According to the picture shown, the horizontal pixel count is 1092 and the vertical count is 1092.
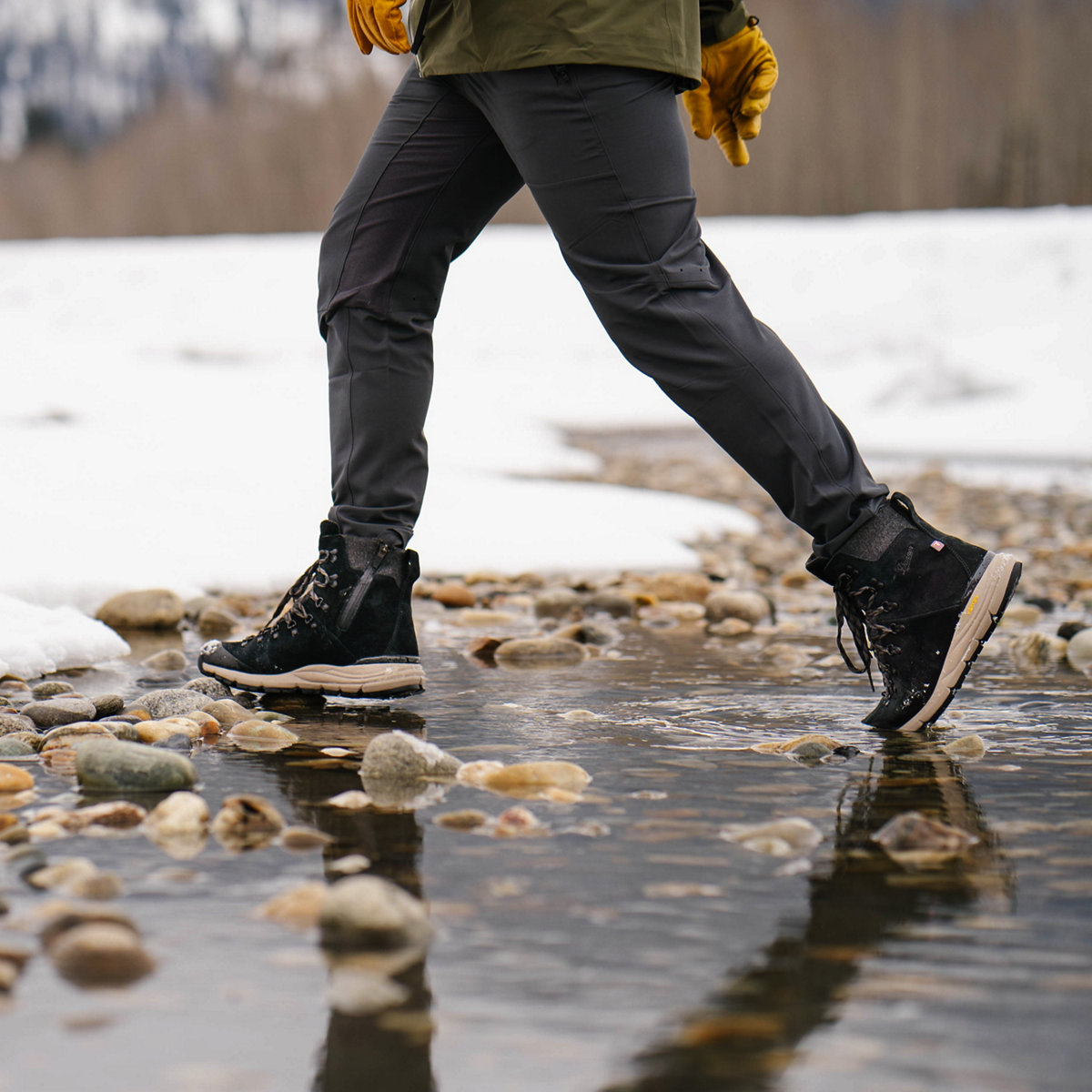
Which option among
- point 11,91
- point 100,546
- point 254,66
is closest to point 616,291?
point 100,546

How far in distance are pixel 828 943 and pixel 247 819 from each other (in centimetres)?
47

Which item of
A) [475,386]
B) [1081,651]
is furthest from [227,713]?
[475,386]

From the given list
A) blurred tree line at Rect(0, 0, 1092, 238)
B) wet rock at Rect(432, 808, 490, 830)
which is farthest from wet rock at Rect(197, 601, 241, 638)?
blurred tree line at Rect(0, 0, 1092, 238)

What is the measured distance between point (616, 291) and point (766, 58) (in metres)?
0.45

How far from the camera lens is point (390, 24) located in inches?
59.4

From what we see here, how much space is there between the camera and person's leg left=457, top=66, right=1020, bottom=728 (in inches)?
53.9

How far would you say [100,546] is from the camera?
2.47 metres

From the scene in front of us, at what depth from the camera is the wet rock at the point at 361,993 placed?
71cm

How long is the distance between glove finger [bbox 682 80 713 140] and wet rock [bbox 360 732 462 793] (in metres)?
0.87

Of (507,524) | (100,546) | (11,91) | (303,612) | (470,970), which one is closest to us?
(470,970)

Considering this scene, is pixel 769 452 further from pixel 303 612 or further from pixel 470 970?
pixel 470 970

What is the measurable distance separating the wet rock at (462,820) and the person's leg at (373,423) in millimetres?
542

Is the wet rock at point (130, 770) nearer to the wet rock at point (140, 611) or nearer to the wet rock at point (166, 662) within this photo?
the wet rock at point (166, 662)

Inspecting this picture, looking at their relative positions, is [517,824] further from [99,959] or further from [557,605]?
[557,605]
